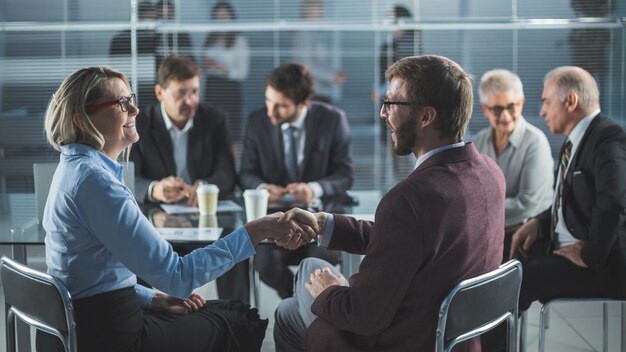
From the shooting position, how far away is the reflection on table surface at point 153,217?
294 centimetres

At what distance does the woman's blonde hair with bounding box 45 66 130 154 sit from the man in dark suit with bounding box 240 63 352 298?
1.83 metres

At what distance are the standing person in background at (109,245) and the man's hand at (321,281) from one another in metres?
0.19

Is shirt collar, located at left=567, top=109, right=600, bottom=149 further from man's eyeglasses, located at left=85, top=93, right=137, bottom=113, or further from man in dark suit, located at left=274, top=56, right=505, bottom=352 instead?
man's eyeglasses, located at left=85, top=93, right=137, bottom=113

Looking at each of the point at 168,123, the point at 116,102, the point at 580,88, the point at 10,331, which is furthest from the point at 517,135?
the point at 10,331

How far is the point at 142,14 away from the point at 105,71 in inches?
127

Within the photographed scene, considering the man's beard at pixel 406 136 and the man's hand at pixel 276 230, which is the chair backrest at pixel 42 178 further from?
the man's beard at pixel 406 136

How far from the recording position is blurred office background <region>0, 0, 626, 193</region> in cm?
513

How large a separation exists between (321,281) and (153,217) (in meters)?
1.06

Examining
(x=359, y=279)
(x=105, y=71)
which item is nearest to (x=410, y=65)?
(x=359, y=279)

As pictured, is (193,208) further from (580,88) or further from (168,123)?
(580,88)

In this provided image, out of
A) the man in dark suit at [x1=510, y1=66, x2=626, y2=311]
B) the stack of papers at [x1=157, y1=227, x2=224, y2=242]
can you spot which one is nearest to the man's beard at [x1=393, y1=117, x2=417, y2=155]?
the stack of papers at [x1=157, y1=227, x2=224, y2=242]

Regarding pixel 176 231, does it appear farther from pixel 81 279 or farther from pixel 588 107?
pixel 588 107

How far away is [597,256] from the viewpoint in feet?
9.89

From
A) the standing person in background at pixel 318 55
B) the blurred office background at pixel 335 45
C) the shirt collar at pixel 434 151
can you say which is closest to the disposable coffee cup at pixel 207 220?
the shirt collar at pixel 434 151
